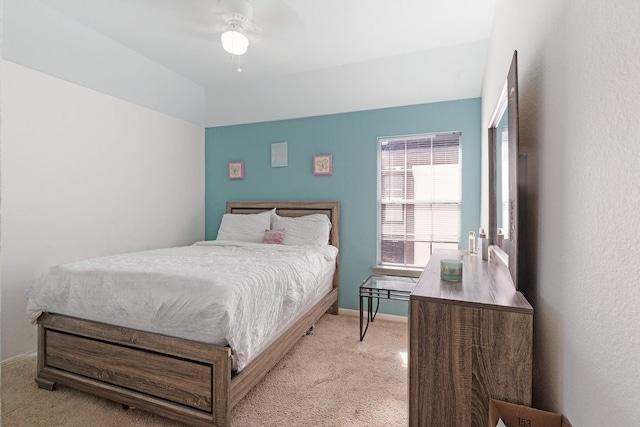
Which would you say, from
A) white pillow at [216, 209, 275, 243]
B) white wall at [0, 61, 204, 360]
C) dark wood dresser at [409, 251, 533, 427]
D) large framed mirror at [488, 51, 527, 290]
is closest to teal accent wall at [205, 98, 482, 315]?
white pillow at [216, 209, 275, 243]

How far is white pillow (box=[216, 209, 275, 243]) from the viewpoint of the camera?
336 centimetres

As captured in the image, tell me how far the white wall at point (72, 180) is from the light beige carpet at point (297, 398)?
0.78 metres

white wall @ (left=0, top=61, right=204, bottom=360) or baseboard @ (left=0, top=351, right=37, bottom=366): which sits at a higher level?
white wall @ (left=0, top=61, right=204, bottom=360)

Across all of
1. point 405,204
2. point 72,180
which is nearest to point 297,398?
point 405,204

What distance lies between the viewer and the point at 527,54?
1249 mm

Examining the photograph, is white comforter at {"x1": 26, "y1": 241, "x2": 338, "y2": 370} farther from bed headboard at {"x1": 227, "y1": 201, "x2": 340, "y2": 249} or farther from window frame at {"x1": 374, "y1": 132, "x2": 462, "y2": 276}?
window frame at {"x1": 374, "y1": 132, "x2": 462, "y2": 276}

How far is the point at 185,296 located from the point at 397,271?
2227mm

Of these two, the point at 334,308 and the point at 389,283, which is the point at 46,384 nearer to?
the point at 334,308

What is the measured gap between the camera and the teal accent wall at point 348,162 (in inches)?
118

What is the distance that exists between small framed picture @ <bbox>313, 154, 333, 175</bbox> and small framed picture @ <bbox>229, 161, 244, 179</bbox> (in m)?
1.03

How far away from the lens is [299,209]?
3.55m

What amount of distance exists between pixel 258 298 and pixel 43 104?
2406 mm

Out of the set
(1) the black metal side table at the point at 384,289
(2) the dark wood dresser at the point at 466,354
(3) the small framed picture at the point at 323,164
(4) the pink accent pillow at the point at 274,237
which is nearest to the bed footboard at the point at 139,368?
(2) the dark wood dresser at the point at 466,354

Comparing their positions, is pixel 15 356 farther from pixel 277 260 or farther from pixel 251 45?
pixel 251 45
